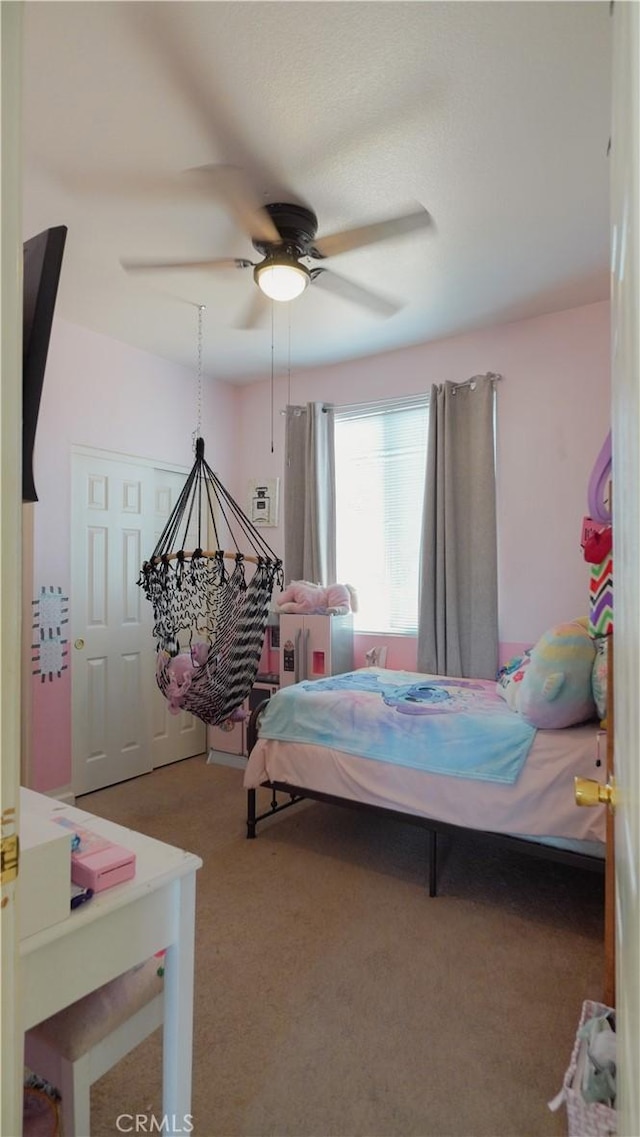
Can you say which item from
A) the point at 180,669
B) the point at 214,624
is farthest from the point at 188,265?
the point at 180,669

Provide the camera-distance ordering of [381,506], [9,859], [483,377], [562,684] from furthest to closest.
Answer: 1. [381,506]
2. [483,377]
3. [562,684]
4. [9,859]

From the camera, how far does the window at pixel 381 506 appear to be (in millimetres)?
3955

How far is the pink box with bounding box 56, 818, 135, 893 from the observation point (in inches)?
36.2

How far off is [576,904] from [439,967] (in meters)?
0.75

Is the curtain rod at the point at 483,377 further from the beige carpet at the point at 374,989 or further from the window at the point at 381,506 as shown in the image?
the beige carpet at the point at 374,989

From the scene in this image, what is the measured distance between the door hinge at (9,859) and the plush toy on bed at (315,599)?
3329 millimetres

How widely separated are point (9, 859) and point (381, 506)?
3712mm

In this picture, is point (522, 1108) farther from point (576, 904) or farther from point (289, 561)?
point (289, 561)

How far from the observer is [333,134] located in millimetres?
1935

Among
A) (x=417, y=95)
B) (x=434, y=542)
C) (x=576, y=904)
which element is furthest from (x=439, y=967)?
(x=417, y=95)

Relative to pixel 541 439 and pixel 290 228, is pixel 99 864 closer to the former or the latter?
pixel 290 228

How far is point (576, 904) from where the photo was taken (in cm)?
235

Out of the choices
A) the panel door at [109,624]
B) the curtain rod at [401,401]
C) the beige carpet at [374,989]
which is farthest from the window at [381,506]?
the beige carpet at [374,989]

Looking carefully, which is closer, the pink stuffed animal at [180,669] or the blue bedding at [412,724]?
the blue bedding at [412,724]
